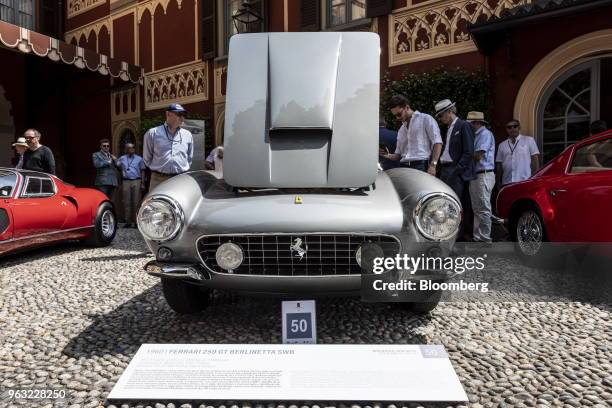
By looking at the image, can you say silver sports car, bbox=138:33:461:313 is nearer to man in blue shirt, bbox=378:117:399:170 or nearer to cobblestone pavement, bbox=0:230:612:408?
cobblestone pavement, bbox=0:230:612:408

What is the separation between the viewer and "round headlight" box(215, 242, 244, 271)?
213 cm

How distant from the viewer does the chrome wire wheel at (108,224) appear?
570 centimetres

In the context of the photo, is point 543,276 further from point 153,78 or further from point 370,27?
point 153,78

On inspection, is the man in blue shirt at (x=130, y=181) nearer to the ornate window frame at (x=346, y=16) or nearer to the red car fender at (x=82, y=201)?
the red car fender at (x=82, y=201)

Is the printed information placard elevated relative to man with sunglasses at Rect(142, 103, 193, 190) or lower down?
lower down

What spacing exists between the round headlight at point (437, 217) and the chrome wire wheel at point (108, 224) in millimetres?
4732

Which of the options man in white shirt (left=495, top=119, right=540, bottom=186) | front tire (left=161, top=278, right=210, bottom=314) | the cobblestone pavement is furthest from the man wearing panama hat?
front tire (left=161, top=278, right=210, bottom=314)

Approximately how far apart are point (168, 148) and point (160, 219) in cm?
253

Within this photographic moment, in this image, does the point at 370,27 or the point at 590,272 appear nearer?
the point at 590,272

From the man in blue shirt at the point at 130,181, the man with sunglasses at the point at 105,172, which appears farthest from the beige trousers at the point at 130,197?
the man with sunglasses at the point at 105,172

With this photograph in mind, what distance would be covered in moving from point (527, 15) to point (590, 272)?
→ 361 centimetres

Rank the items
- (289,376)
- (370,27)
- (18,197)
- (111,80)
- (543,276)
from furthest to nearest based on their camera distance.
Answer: (111,80) < (370,27) < (18,197) < (543,276) < (289,376)

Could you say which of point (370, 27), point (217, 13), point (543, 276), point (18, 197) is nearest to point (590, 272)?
point (543, 276)

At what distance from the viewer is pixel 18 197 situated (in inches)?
176
